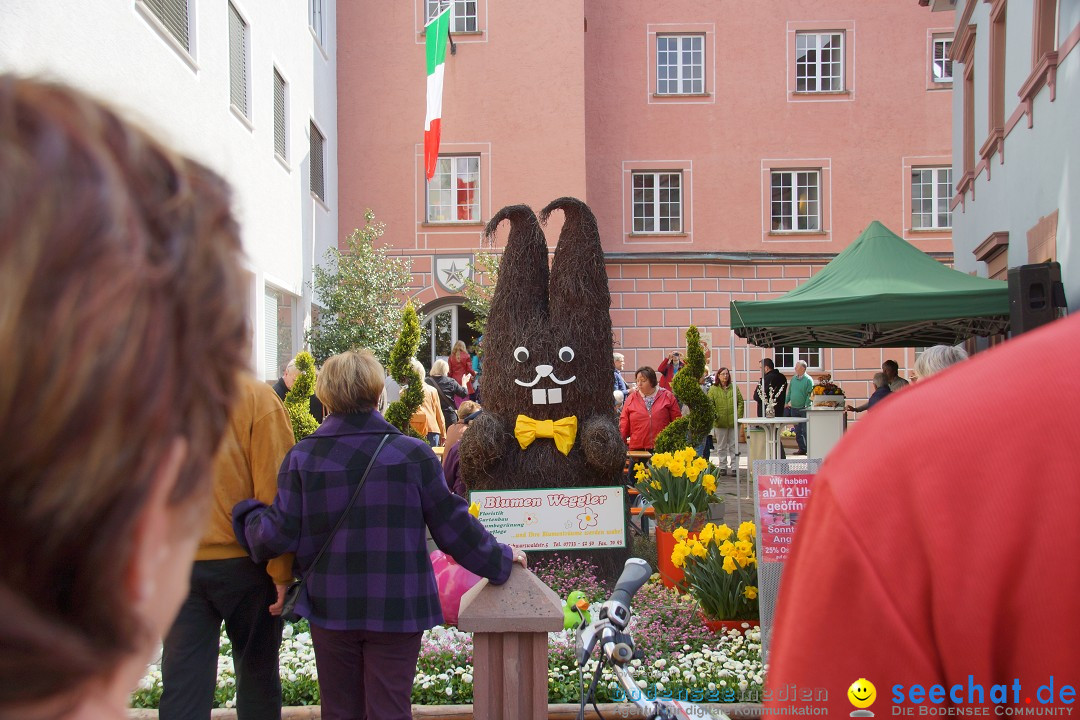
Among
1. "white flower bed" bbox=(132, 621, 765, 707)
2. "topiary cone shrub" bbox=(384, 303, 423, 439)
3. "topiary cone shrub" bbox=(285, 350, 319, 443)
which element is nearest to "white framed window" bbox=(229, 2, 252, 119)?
"topiary cone shrub" bbox=(285, 350, 319, 443)

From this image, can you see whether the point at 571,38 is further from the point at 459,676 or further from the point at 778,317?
the point at 459,676

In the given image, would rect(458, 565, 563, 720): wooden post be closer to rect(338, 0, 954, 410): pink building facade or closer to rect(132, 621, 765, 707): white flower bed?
rect(132, 621, 765, 707): white flower bed

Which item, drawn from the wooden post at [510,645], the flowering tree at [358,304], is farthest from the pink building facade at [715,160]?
the wooden post at [510,645]

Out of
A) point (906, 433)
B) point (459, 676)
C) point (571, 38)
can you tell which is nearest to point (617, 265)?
point (571, 38)

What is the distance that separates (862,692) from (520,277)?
19.2ft

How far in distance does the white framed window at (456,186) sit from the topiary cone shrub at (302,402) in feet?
35.1

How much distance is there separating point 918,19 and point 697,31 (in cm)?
467

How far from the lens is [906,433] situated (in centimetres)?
73

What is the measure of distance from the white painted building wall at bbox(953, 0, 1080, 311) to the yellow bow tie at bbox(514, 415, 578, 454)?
430cm

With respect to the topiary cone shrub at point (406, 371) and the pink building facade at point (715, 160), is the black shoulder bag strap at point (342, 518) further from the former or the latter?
the pink building facade at point (715, 160)

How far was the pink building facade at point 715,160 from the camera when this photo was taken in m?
18.3

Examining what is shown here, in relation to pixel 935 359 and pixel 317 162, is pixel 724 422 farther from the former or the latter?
pixel 317 162

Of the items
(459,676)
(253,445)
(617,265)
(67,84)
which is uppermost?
(617,265)

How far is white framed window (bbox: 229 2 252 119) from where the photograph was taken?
11633 millimetres
